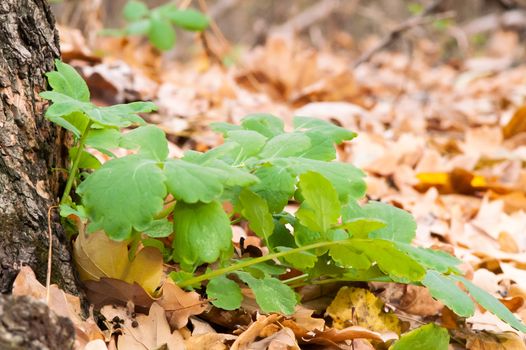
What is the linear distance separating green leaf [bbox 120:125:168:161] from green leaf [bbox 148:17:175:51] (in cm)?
244

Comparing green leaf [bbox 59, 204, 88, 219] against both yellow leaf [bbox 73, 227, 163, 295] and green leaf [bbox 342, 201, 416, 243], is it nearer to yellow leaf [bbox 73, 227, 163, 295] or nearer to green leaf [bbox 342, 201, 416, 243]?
yellow leaf [bbox 73, 227, 163, 295]

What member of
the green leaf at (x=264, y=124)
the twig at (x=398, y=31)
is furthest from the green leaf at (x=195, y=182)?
the twig at (x=398, y=31)

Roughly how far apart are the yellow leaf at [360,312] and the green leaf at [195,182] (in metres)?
0.51

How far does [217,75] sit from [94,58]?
1.36m

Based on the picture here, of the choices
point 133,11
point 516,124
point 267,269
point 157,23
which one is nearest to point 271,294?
point 267,269

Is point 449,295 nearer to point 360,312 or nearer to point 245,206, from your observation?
point 360,312

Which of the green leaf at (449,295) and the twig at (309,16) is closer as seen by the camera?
the green leaf at (449,295)

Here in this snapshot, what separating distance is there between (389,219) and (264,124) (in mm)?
317

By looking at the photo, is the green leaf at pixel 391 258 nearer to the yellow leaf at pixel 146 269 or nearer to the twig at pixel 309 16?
the yellow leaf at pixel 146 269

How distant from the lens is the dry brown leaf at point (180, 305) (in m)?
1.16

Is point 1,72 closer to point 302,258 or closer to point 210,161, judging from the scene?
point 210,161

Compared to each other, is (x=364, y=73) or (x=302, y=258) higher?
(x=302, y=258)

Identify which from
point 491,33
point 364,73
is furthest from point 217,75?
point 491,33

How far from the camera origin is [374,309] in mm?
1370
